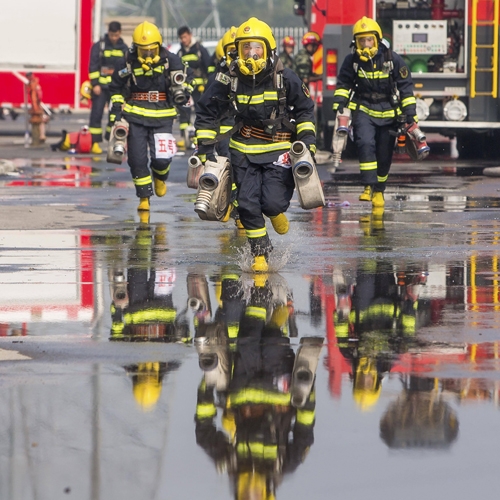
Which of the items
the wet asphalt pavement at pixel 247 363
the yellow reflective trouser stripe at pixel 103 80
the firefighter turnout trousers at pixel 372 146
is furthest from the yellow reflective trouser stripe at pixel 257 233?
the yellow reflective trouser stripe at pixel 103 80

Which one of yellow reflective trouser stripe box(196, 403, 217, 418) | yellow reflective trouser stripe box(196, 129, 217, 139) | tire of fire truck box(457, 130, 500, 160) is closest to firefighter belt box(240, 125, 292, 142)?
yellow reflective trouser stripe box(196, 129, 217, 139)

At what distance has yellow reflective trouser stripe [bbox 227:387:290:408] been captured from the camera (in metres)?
5.01

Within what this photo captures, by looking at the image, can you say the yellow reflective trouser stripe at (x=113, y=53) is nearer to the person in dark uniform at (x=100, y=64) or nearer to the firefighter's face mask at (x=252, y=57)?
the person in dark uniform at (x=100, y=64)

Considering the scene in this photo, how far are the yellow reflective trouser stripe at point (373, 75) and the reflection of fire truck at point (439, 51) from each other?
4.81 metres

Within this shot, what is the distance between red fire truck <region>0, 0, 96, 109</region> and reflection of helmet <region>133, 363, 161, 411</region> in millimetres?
16573

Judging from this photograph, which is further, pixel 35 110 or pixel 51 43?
pixel 51 43

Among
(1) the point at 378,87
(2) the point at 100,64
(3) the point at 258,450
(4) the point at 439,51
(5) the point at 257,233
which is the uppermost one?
(2) the point at 100,64

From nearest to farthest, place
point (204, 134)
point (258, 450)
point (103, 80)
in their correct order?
point (258, 450), point (204, 134), point (103, 80)

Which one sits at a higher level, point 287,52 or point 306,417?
point 287,52

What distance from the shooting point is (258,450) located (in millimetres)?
4438

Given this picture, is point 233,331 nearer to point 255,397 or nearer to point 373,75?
point 255,397

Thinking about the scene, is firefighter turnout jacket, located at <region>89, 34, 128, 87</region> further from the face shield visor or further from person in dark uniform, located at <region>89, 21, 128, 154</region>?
the face shield visor

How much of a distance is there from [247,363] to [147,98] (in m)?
6.14

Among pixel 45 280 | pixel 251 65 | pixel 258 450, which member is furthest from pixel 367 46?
pixel 258 450
